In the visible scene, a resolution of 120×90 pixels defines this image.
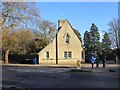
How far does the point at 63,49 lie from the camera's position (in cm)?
6456

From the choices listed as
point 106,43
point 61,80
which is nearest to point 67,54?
point 61,80

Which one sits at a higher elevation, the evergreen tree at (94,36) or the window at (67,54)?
the evergreen tree at (94,36)

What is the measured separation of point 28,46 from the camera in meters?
79.2

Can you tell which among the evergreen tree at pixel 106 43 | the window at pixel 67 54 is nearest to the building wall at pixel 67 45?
the window at pixel 67 54

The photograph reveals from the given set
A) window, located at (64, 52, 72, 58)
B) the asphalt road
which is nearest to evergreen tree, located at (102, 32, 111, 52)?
window, located at (64, 52, 72, 58)

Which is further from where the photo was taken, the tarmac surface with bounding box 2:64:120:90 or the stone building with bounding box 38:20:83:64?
the stone building with bounding box 38:20:83:64

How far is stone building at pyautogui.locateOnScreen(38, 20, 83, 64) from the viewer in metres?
64.1

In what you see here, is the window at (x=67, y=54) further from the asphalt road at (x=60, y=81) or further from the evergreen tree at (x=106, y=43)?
the asphalt road at (x=60, y=81)

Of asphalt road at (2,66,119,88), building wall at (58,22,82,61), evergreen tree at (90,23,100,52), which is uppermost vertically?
evergreen tree at (90,23,100,52)

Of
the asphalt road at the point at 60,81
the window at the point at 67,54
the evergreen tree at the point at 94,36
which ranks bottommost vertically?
the asphalt road at the point at 60,81

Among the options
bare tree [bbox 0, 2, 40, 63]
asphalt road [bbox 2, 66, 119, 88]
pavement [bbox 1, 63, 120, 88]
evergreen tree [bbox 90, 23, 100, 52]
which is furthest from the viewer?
evergreen tree [bbox 90, 23, 100, 52]

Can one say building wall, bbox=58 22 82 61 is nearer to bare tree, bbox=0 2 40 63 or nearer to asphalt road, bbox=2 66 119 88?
bare tree, bbox=0 2 40 63

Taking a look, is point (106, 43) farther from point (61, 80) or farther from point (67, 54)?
point (61, 80)

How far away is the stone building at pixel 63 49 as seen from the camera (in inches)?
2525
